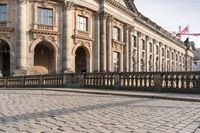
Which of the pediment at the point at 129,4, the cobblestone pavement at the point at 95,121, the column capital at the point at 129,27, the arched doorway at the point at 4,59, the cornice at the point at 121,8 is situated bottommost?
the cobblestone pavement at the point at 95,121

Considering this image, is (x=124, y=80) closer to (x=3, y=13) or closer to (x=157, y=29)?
(x=3, y=13)

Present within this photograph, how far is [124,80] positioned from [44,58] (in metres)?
20.0

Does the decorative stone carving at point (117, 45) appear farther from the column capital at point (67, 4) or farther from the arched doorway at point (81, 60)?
the column capital at point (67, 4)

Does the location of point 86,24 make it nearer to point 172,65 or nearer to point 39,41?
point 39,41

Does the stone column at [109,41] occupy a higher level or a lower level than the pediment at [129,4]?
lower

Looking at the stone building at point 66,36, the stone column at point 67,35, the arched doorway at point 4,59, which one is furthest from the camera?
the stone column at point 67,35

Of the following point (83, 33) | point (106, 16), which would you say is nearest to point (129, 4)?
point (106, 16)

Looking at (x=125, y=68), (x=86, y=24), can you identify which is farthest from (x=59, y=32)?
(x=125, y=68)

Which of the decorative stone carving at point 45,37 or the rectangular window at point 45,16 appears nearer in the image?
the decorative stone carving at point 45,37

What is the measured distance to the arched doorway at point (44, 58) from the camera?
121 feet

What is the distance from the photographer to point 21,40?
1325 inches

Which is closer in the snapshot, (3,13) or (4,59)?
(3,13)

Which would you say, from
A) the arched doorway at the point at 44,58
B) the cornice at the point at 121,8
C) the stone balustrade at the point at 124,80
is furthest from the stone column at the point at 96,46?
the stone balustrade at the point at 124,80

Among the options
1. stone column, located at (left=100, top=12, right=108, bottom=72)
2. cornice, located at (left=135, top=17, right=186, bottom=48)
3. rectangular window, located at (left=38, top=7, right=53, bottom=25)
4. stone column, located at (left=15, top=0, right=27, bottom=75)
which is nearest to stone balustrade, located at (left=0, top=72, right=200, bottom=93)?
A: stone column, located at (left=15, top=0, right=27, bottom=75)
